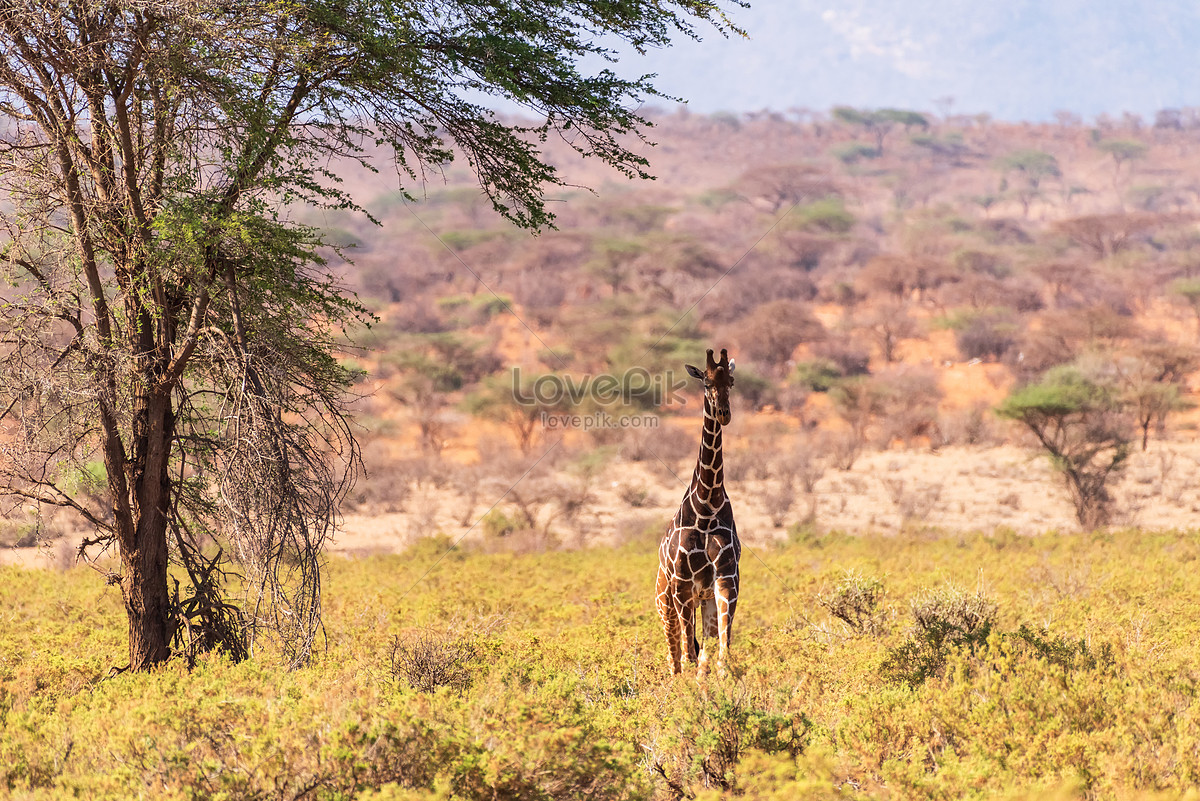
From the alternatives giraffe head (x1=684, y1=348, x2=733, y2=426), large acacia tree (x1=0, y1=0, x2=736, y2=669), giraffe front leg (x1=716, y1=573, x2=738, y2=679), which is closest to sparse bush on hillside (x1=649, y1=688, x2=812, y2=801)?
giraffe front leg (x1=716, y1=573, x2=738, y2=679)

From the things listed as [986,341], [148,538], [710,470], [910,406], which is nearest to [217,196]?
[148,538]

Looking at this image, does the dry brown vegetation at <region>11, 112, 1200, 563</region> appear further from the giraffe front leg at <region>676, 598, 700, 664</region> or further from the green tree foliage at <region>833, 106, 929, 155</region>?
the green tree foliage at <region>833, 106, 929, 155</region>

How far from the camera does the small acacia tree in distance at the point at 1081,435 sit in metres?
17.2

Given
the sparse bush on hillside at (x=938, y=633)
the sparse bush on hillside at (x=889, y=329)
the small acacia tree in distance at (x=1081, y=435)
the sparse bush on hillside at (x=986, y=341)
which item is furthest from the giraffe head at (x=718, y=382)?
the sparse bush on hillside at (x=986, y=341)

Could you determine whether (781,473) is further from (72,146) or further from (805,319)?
(72,146)

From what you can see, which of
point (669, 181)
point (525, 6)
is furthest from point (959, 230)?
point (525, 6)

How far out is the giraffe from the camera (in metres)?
6.24

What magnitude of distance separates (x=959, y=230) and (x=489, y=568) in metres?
41.5

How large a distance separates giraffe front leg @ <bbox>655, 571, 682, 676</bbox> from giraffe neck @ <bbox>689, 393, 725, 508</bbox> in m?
0.63

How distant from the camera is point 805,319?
3122cm

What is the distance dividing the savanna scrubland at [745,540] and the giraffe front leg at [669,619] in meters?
0.20

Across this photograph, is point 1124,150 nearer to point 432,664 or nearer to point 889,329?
point 889,329

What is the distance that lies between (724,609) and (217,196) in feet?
13.5

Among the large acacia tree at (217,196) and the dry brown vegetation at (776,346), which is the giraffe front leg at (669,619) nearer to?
the large acacia tree at (217,196)
